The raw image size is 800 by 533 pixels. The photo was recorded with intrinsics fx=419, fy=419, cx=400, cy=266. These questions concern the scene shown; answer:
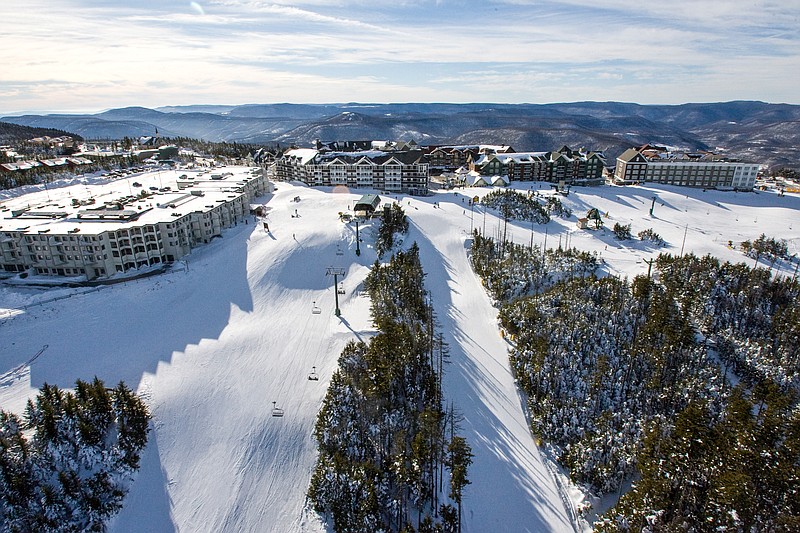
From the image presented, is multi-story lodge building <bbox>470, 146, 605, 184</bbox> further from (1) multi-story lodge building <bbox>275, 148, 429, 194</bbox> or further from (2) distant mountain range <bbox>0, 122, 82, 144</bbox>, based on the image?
(2) distant mountain range <bbox>0, 122, 82, 144</bbox>

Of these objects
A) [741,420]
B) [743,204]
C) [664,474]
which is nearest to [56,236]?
→ [664,474]

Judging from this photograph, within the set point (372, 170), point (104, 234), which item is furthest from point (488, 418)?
point (372, 170)

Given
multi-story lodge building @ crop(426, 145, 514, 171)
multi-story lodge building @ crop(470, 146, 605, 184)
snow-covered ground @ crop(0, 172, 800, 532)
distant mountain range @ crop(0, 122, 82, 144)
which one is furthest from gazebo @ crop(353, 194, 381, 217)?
distant mountain range @ crop(0, 122, 82, 144)

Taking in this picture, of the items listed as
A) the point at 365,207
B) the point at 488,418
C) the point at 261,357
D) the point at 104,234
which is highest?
the point at 365,207

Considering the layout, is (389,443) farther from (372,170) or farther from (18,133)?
(18,133)

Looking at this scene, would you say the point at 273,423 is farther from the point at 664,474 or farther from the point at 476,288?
the point at 476,288
